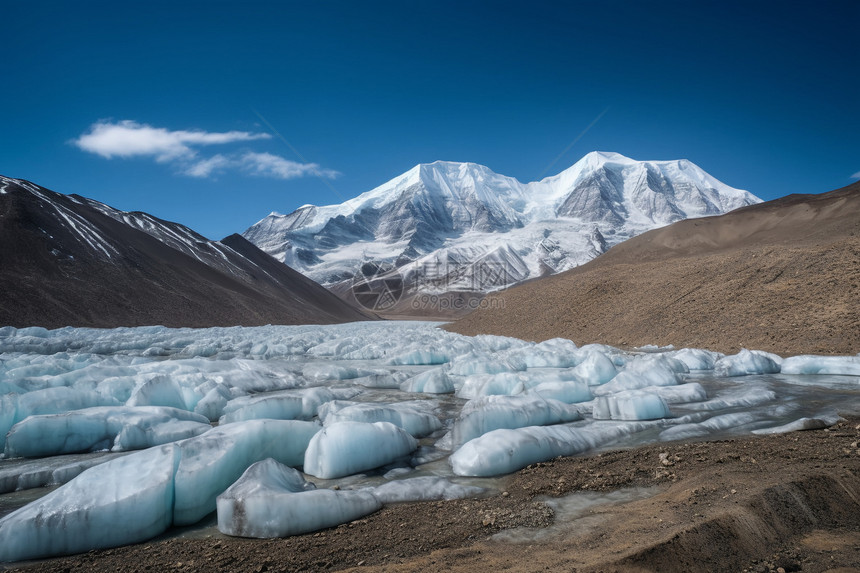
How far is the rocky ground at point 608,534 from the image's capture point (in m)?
2.92

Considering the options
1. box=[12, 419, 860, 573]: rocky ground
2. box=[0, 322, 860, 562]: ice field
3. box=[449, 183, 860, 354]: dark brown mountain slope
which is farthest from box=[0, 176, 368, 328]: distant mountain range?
box=[12, 419, 860, 573]: rocky ground

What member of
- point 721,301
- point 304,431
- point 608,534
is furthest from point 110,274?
point 608,534

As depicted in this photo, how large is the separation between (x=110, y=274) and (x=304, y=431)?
181 ft

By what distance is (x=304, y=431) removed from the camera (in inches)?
231

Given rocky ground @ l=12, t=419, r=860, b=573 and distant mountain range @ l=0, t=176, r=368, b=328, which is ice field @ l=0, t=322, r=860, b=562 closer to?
rocky ground @ l=12, t=419, r=860, b=573

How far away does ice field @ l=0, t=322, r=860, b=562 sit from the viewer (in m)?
3.94

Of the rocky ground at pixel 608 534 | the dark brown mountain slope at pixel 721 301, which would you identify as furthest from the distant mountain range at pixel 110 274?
the rocky ground at pixel 608 534

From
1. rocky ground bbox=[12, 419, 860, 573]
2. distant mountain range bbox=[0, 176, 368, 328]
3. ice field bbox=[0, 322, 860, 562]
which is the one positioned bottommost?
rocky ground bbox=[12, 419, 860, 573]

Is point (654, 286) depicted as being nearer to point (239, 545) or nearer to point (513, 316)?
point (513, 316)

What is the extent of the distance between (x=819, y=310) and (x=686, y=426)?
12.1 meters

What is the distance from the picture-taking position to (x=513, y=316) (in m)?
33.1

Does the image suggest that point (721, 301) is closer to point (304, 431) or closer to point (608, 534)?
point (304, 431)

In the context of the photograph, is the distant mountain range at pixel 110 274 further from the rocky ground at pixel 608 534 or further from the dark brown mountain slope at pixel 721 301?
the rocky ground at pixel 608 534

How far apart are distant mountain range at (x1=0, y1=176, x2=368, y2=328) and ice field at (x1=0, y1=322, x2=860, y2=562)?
37576mm
